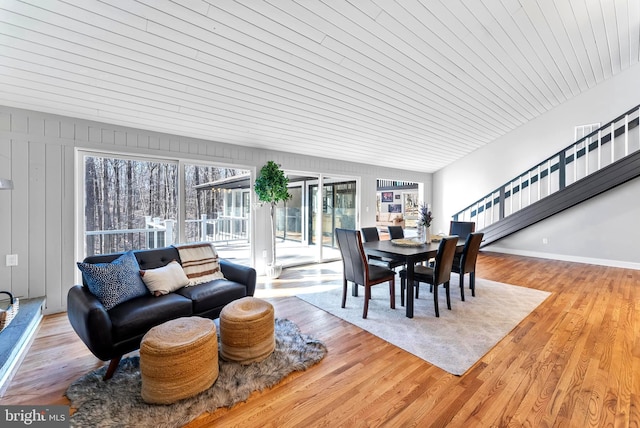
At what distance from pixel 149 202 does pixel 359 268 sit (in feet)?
10.0

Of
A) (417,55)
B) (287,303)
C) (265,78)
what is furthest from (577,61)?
(287,303)

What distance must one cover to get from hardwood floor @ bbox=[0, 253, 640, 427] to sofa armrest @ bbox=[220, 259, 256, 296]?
51 centimetres

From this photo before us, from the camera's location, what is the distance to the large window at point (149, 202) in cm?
352

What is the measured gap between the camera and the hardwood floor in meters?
1.66

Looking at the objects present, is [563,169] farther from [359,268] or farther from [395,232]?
[359,268]

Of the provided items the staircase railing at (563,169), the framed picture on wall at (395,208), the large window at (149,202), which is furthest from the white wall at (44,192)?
the framed picture on wall at (395,208)

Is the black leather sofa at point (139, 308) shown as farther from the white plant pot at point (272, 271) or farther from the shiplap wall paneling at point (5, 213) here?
the white plant pot at point (272, 271)

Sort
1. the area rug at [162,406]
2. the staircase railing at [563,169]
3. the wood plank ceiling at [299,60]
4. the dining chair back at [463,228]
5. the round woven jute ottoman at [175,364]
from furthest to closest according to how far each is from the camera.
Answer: the staircase railing at [563,169] → the dining chair back at [463,228] → the wood plank ceiling at [299,60] → the round woven jute ottoman at [175,364] → the area rug at [162,406]

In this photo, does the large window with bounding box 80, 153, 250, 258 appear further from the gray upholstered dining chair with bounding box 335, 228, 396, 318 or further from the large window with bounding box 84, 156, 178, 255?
the gray upholstered dining chair with bounding box 335, 228, 396, 318

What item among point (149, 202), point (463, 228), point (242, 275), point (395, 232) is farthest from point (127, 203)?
point (463, 228)

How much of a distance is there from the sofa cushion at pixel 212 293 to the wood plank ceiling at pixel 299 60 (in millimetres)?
2216

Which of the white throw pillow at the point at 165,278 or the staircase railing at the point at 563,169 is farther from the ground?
the staircase railing at the point at 563,169

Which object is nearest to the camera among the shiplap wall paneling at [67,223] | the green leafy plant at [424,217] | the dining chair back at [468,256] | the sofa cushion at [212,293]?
the sofa cushion at [212,293]

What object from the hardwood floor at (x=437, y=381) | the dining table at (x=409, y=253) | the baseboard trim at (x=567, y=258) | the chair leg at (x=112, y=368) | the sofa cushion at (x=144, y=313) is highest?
the dining table at (x=409, y=253)
